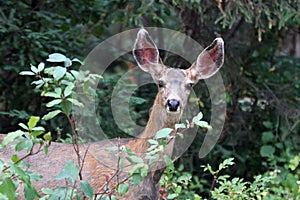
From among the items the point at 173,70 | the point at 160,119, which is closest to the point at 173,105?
the point at 160,119

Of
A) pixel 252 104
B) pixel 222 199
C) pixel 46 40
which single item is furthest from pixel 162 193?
pixel 252 104

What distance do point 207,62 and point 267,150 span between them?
3821 mm

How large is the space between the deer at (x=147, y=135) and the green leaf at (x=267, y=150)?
12.0ft

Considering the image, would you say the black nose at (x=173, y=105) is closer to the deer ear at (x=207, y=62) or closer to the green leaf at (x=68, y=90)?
the deer ear at (x=207, y=62)

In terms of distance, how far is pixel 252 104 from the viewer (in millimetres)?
9094

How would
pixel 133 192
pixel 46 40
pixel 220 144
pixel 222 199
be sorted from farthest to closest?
pixel 220 144 → pixel 46 40 → pixel 222 199 → pixel 133 192

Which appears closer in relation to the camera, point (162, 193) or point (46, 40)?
point (162, 193)

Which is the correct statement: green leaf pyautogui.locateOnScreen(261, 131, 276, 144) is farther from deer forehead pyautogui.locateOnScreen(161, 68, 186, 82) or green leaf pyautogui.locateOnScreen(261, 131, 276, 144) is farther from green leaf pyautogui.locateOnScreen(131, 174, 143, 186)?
green leaf pyautogui.locateOnScreen(131, 174, 143, 186)

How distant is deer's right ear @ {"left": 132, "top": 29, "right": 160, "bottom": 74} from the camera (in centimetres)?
510

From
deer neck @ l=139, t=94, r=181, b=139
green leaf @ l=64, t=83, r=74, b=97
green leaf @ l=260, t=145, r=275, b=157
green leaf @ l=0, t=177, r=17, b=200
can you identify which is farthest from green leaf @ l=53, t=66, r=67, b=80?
green leaf @ l=260, t=145, r=275, b=157

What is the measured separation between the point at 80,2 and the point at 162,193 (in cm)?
363

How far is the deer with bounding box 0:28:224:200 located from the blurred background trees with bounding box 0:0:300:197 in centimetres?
195

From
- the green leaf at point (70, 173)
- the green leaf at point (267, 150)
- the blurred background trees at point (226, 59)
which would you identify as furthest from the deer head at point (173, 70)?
the green leaf at point (267, 150)

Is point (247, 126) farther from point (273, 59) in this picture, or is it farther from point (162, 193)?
point (162, 193)
